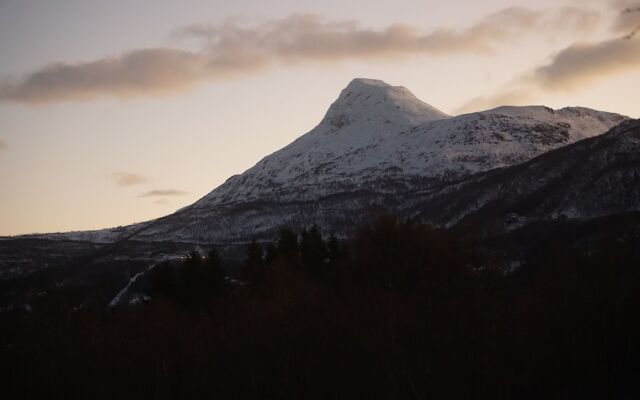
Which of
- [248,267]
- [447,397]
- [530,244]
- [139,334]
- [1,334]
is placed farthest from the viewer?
[530,244]

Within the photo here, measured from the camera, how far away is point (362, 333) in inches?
2302

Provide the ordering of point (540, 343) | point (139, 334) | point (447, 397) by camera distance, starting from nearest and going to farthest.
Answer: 1. point (447, 397)
2. point (540, 343)
3. point (139, 334)

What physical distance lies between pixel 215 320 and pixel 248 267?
1252 centimetres

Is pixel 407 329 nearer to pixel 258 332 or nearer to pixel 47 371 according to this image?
pixel 258 332

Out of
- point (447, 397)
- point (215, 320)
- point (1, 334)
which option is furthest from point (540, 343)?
point (1, 334)

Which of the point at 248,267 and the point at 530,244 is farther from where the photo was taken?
the point at 530,244

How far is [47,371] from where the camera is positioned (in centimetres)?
6312

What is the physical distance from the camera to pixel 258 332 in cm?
6262

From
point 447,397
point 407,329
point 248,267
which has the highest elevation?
point 248,267

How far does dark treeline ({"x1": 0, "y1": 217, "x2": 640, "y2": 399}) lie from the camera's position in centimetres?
5141

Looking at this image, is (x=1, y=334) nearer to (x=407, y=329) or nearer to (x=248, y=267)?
(x=248, y=267)

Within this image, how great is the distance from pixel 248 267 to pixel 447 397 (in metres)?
35.6

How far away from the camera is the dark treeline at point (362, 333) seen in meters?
51.4

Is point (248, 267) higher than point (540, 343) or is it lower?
higher
